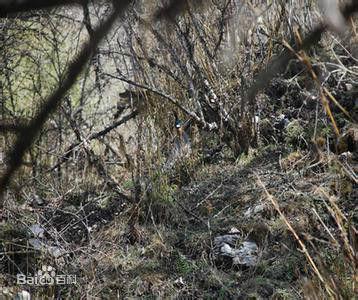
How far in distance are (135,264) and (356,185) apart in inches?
64.5

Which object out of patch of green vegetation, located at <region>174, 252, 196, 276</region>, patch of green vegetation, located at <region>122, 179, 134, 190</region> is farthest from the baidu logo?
patch of green vegetation, located at <region>122, 179, 134, 190</region>

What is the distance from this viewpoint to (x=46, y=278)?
396 cm

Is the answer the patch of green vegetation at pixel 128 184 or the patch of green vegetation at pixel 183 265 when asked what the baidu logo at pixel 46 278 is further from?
the patch of green vegetation at pixel 128 184

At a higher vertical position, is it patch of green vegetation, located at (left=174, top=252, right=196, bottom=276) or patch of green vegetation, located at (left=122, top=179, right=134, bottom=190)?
patch of green vegetation, located at (left=122, top=179, right=134, bottom=190)

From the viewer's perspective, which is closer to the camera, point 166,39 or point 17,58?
point 166,39

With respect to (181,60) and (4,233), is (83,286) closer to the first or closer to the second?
(4,233)

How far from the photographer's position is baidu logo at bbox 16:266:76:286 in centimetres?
392

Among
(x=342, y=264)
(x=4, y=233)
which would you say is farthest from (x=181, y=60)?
(x=342, y=264)

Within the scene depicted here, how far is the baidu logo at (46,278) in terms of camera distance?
392 cm

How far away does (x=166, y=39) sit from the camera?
16.0ft

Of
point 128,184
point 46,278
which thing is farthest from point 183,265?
point 128,184

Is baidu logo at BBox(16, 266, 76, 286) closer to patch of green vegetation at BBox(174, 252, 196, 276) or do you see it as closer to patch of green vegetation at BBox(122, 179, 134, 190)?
patch of green vegetation at BBox(174, 252, 196, 276)

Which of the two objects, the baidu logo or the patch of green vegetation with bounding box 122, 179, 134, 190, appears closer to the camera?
the baidu logo

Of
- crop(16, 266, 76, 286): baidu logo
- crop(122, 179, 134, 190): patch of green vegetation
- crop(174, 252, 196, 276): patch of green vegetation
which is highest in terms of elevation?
crop(122, 179, 134, 190): patch of green vegetation
